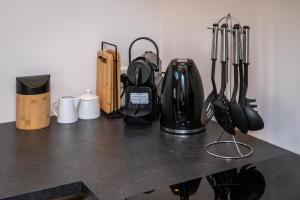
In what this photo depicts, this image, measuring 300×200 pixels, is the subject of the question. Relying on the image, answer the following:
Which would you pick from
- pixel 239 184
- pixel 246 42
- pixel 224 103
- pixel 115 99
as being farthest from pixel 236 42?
pixel 115 99

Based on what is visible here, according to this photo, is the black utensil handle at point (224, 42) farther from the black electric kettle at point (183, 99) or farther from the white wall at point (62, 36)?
the white wall at point (62, 36)

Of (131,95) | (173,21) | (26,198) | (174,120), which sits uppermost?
(173,21)

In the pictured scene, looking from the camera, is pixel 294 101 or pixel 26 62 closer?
pixel 294 101

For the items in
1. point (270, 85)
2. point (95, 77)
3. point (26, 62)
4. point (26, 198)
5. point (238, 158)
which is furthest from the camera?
point (95, 77)

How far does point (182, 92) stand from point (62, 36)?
63 cm

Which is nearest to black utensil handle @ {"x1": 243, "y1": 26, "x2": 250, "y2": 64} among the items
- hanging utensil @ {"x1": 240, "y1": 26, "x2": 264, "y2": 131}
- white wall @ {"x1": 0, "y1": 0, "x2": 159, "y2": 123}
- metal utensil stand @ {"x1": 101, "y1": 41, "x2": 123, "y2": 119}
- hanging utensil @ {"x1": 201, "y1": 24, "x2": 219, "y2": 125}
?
hanging utensil @ {"x1": 240, "y1": 26, "x2": 264, "y2": 131}

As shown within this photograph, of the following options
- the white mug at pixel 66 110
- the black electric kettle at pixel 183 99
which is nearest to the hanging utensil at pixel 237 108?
the black electric kettle at pixel 183 99

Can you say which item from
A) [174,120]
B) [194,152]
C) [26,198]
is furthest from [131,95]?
[26,198]

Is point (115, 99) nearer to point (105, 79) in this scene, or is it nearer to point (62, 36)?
point (105, 79)

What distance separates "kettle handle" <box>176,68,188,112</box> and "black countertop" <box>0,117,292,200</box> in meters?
0.13

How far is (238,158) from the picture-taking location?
4.07ft

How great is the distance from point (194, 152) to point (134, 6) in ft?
2.88

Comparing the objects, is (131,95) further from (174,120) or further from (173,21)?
(173,21)

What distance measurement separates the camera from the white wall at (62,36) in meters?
1.56
